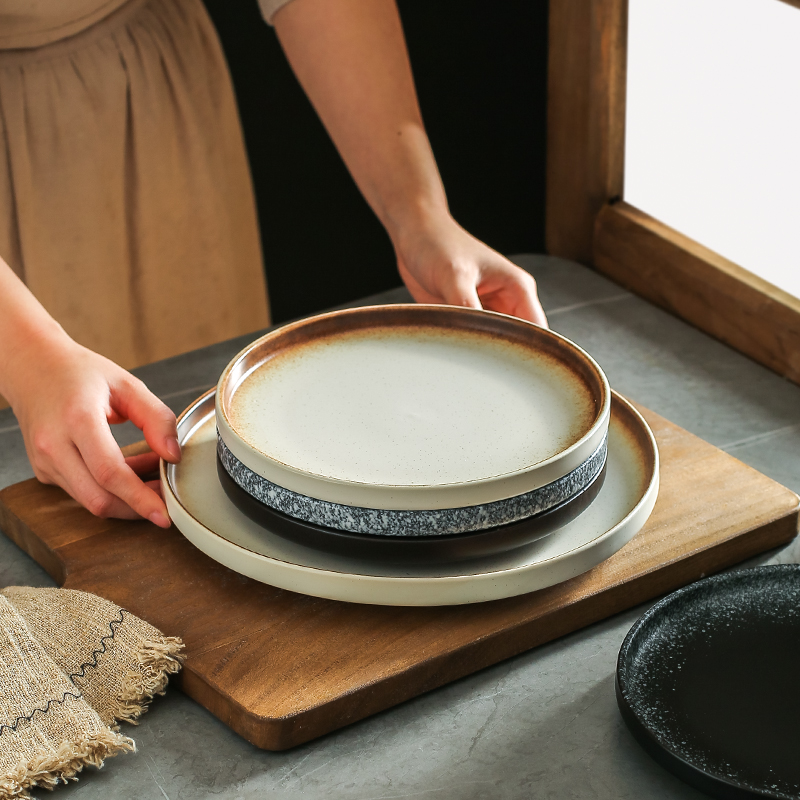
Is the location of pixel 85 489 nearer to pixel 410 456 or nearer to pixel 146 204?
pixel 410 456

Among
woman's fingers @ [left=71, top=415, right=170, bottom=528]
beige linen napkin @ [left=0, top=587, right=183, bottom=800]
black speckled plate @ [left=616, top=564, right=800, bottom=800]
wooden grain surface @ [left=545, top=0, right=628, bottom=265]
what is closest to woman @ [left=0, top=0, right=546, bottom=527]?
woman's fingers @ [left=71, top=415, right=170, bottom=528]

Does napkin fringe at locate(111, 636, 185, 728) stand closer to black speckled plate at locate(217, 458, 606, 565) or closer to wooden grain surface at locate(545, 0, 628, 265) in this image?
black speckled plate at locate(217, 458, 606, 565)

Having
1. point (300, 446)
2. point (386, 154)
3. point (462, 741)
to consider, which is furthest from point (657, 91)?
point (462, 741)

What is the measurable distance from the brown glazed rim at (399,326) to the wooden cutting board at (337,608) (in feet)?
0.29

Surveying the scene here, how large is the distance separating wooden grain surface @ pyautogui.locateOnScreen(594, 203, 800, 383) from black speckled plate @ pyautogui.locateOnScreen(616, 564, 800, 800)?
36 cm

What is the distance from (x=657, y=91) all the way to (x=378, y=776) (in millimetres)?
900

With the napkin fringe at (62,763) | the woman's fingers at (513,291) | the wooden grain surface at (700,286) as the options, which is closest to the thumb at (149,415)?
the napkin fringe at (62,763)

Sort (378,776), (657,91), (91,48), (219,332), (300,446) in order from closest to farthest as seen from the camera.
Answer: (378,776)
(300,446)
(657,91)
(91,48)
(219,332)

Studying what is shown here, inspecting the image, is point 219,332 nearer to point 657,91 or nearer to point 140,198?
point 140,198

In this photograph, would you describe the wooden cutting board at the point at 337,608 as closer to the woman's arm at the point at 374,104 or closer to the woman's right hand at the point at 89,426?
the woman's right hand at the point at 89,426

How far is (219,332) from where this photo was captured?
169 centimetres

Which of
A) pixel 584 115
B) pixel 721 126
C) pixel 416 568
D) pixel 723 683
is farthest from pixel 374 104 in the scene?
pixel 723 683

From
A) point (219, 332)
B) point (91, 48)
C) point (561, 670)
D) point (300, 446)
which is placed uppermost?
point (91, 48)

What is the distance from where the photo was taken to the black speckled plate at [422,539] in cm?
62
